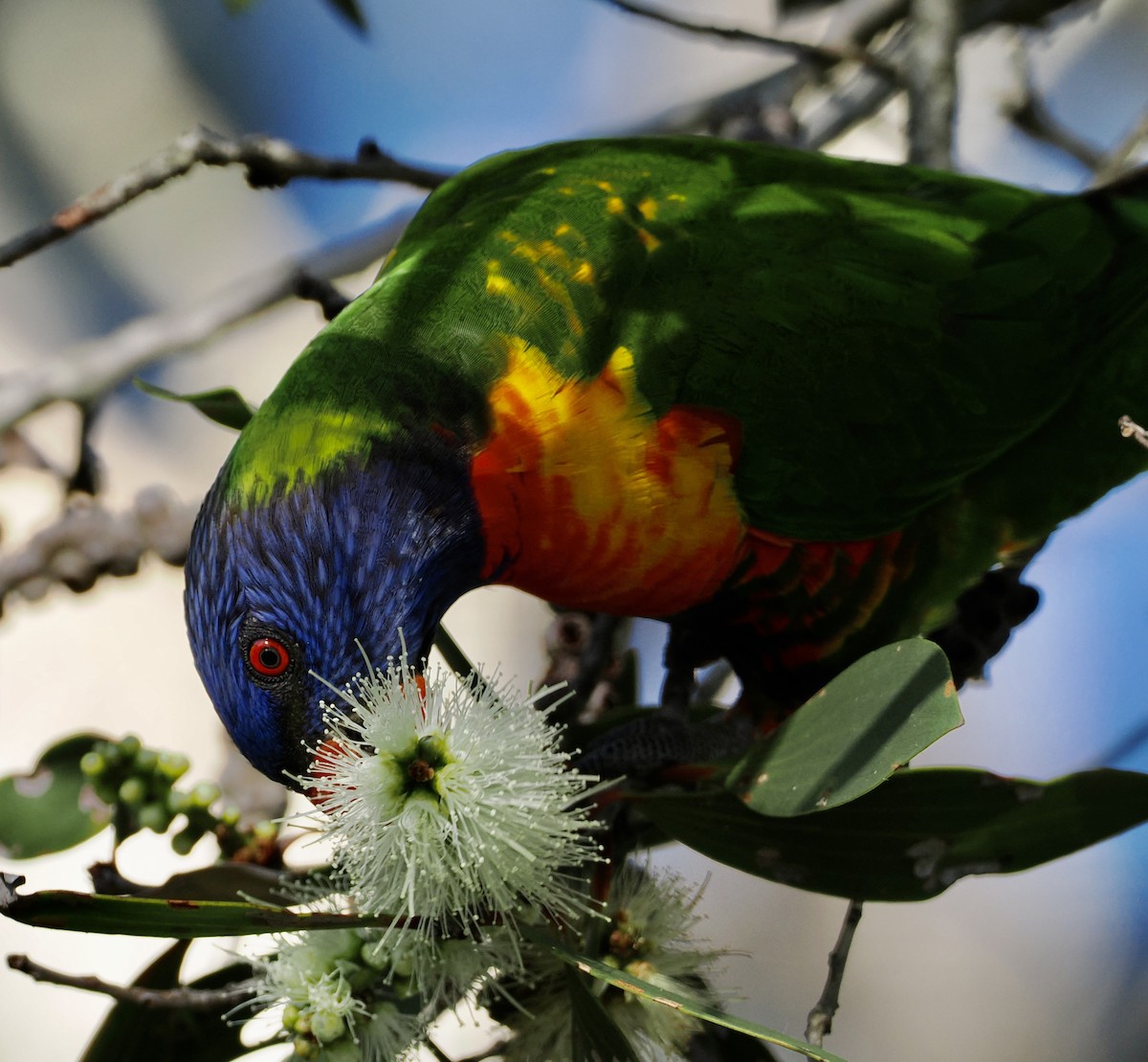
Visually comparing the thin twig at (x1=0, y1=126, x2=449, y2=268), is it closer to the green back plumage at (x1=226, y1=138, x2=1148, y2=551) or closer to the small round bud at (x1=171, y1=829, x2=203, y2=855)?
the green back plumage at (x1=226, y1=138, x2=1148, y2=551)

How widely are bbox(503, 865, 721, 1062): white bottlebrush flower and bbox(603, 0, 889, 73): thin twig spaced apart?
1.21 meters

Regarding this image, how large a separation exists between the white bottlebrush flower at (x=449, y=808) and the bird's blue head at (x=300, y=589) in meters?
0.20

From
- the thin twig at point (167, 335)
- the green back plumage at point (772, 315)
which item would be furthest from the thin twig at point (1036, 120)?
the thin twig at point (167, 335)

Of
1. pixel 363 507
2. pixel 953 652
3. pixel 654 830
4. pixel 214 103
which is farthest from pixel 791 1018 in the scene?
pixel 214 103

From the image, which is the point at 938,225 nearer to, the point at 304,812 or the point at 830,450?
the point at 830,450

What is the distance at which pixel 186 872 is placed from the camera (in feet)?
3.26

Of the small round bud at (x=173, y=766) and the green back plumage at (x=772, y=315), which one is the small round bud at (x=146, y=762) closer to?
the small round bud at (x=173, y=766)

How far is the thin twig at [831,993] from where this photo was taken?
0.94 meters

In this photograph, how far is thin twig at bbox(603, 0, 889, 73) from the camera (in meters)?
1.60

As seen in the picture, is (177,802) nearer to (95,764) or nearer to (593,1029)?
(95,764)

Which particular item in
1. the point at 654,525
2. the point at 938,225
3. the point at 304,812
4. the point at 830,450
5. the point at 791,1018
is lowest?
the point at 791,1018

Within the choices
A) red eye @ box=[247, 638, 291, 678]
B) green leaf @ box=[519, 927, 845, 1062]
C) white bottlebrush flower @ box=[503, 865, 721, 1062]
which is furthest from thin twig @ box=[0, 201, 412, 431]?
green leaf @ box=[519, 927, 845, 1062]

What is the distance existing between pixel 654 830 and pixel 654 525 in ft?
1.17

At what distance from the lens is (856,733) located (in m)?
0.84
